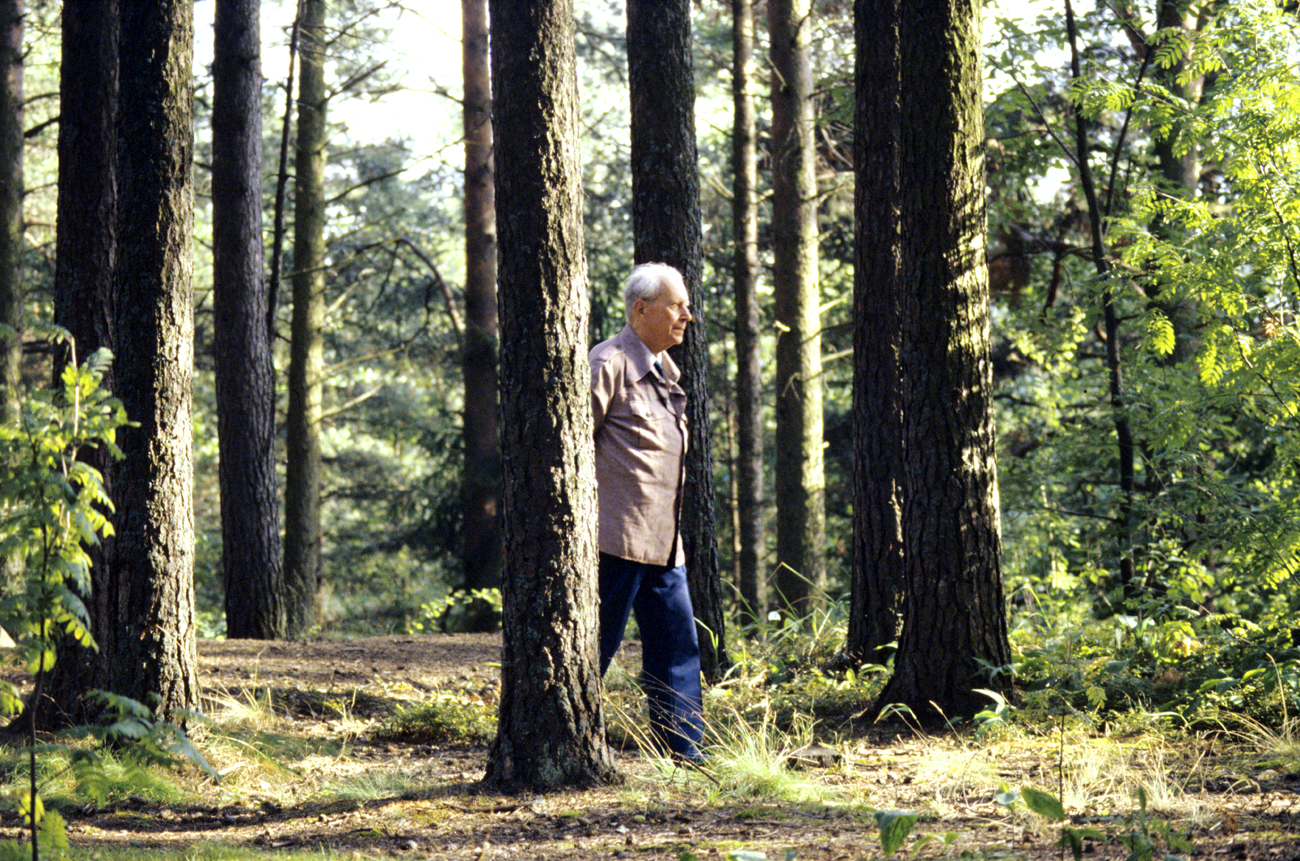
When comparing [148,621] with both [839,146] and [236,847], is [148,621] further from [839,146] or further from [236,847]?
[839,146]

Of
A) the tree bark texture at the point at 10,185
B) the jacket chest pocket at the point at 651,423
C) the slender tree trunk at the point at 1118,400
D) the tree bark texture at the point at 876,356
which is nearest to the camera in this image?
the jacket chest pocket at the point at 651,423

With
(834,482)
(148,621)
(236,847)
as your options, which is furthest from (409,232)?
(236,847)

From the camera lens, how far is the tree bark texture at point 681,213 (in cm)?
641

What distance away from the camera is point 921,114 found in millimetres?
5324

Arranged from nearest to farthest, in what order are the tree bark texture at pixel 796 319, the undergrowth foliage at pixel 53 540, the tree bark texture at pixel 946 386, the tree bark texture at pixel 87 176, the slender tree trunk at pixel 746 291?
1. the undergrowth foliage at pixel 53 540
2. the tree bark texture at pixel 946 386
3. the tree bark texture at pixel 87 176
4. the tree bark texture at pixel 796 319
5. the slender tree trunk at pixel 746 291

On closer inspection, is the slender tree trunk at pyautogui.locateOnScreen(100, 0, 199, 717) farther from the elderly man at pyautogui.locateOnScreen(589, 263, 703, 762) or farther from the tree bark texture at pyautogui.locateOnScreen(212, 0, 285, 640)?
the tree bark texture at pyautogui.locateOnScreen(212, 0, 285, 640)

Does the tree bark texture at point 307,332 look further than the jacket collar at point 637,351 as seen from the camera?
Yes

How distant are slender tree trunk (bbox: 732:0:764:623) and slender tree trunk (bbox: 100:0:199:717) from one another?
7221 millimetres

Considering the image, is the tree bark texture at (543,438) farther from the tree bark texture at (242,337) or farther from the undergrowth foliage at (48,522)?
the tree bark texture at (242,337)

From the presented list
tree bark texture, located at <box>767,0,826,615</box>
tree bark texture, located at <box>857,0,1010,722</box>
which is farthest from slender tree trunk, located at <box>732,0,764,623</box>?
tree bark texture, located at <box>857,0,1010,722</box>

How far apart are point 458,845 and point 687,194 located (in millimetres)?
4219

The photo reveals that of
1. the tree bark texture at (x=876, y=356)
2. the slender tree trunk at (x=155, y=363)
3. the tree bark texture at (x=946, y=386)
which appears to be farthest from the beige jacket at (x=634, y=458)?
the tree bark texture at (x=876, y=356)

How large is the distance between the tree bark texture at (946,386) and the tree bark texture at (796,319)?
5.71 meters

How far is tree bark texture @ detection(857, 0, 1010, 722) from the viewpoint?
206 inches
